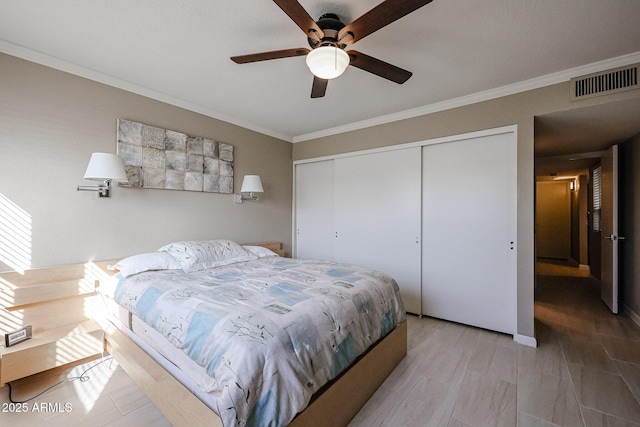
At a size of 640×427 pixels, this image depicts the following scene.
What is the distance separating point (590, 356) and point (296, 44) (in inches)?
141

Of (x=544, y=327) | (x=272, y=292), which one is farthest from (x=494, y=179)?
(x=272, y=292)

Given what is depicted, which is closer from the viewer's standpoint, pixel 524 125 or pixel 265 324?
pixel 265 324

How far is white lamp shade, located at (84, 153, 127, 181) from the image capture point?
2154 mm

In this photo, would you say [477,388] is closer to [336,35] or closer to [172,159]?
[336,35]

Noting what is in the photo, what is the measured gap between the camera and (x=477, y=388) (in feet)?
6.26

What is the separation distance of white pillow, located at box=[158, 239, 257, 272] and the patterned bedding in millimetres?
164

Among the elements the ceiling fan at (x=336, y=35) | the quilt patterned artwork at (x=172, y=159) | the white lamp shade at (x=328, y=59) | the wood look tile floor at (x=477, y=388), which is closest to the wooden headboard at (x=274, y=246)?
the quilt patterned artwork at (x=172, y=159)

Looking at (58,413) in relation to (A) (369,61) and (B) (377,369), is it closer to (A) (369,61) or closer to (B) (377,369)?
(B) (377,369)

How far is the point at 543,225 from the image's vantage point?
748 cm

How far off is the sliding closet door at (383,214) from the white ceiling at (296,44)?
2.84 feet

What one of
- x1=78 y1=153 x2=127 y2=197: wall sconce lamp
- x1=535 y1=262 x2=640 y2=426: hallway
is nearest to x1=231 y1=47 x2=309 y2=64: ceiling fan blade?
x1=78 y1=153 x2=127 y2=197: wall sconce lamp

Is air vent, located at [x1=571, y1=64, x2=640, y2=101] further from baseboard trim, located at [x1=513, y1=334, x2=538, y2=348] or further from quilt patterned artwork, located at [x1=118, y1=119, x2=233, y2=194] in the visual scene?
quilt patterned artwork, located at [x1=118, y1=119, x2=233, y2=194]

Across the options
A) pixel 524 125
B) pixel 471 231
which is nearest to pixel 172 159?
pixel 471 231

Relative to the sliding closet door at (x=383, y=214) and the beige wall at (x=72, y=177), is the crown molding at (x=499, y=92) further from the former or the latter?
the beige wall at (x=72, y=177)
